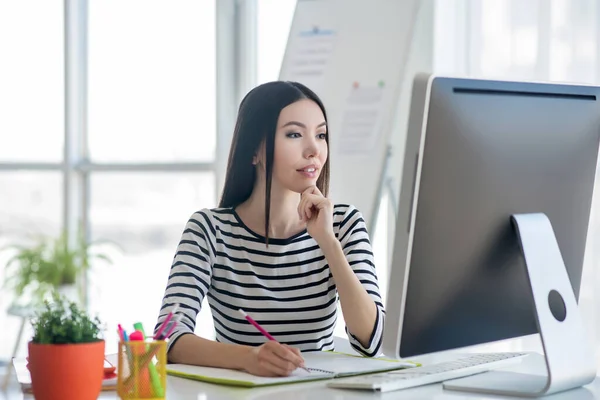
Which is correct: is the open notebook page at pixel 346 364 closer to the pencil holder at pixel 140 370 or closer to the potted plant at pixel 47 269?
the pencil holder at pixel 140 370

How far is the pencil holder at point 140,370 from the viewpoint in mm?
1193

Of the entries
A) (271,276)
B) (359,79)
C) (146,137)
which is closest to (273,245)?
(271,276)

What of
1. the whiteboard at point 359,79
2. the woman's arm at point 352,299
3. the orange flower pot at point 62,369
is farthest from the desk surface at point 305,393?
the whiteboard at point 359,79

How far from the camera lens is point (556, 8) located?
2.86 meters

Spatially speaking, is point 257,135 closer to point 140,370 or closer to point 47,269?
point 140,370

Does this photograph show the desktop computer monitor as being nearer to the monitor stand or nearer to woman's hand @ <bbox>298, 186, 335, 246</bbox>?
the monitor stand

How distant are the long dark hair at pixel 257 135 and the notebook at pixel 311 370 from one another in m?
0.44

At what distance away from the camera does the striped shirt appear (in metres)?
1.88

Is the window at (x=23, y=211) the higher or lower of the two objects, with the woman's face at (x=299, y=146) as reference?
lower

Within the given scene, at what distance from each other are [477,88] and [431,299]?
31 centimetres

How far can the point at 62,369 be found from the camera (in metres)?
1.15

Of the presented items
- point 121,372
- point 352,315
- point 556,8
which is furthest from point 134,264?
point 121,372

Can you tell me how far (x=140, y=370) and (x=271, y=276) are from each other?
2.39 ft

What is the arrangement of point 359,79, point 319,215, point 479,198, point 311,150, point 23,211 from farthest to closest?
point 23,211
point 359,79
point 311,150
point 319,215
point 479,198
